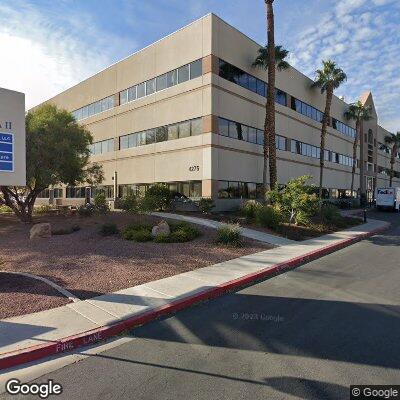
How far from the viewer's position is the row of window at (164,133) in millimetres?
26328

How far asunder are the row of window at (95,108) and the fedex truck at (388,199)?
32.0 meters

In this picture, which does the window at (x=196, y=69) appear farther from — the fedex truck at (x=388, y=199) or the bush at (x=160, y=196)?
the fedex truck at (x=388, y=199)

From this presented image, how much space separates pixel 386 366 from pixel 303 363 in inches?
41.3

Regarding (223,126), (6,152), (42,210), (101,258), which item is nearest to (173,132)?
(223,126)

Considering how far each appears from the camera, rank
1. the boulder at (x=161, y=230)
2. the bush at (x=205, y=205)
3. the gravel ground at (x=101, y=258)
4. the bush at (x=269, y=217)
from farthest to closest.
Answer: the bush at (x=205, y=205) < the bush at (x=269, y=217) < the boulder at (x=161, y=230) < the gravel ground at (x=101, y=258)

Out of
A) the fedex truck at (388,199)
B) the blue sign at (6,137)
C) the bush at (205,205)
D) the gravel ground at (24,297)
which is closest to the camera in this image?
the gravel ground at (24,297)

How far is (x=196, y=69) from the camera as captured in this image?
2628 cm

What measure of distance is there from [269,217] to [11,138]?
13029 millimetres

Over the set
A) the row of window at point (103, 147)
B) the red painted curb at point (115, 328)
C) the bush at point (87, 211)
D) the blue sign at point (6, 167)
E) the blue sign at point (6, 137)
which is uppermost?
the row of window at point (103, 147)

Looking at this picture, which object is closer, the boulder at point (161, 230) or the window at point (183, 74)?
the boulder at point (161, 230)

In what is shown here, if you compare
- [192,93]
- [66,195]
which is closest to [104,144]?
[66,195]

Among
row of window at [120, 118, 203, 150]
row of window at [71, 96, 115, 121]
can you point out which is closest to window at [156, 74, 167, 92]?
row of window at [120, 118, 203, 150]

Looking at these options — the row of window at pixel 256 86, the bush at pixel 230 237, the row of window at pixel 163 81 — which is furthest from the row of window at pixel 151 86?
the bush at pixel 230 237

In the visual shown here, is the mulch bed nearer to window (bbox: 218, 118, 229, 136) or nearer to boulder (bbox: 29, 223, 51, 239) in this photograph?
window (bbox: 218, 118, 229, 136)
